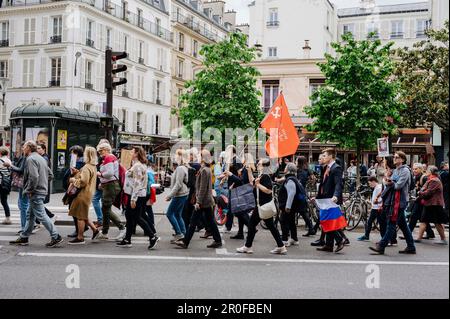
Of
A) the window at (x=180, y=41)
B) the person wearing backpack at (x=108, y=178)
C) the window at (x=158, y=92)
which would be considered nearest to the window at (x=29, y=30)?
the window at (x=158, y=92)

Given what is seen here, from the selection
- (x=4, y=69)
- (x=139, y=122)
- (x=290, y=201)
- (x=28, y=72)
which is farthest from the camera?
(x=139, y=122)

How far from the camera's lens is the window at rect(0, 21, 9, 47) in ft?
124

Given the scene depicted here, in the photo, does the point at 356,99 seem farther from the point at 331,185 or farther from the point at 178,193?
the point at 178,193

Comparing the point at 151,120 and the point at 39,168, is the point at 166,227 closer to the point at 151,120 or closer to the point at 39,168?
the point at 39,168

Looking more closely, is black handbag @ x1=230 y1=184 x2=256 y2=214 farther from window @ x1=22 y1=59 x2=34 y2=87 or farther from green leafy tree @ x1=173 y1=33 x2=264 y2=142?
window @ x1=22 y1=59 x2=34 y2=87

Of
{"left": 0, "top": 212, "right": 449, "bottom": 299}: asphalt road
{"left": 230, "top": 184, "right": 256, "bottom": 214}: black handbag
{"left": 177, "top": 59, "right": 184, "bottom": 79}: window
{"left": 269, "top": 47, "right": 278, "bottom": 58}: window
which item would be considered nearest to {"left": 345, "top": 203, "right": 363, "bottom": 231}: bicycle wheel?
{"left": 0, "top": 212, "right": 449, "bottom": 299}: asphalt road

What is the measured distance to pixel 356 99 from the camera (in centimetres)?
2202

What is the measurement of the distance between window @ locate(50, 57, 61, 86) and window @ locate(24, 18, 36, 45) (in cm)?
252

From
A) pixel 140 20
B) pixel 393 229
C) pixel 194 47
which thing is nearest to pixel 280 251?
pixel 393 229

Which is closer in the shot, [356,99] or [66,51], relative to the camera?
[356,99]

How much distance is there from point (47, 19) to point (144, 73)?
31.3 ft

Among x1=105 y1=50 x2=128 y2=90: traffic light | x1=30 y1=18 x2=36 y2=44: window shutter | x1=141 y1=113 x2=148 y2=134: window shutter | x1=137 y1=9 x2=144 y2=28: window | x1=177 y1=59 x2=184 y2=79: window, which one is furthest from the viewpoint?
x1=177 y1=59 x2=184 y2=79: window

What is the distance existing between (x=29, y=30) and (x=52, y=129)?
839 inches

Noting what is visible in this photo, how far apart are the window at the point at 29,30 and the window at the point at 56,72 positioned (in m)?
2.52
